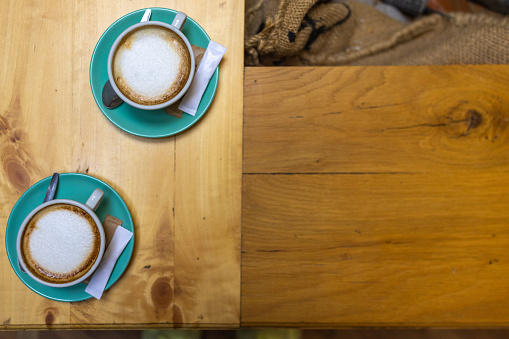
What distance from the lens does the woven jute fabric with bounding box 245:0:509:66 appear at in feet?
2.75

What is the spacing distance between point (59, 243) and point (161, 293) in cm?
20

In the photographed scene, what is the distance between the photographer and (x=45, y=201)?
638 millimetres

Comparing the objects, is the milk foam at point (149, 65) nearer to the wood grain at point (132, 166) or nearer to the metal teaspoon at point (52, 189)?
the wood grain at point (132, 166)

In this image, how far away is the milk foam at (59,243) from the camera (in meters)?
0.60

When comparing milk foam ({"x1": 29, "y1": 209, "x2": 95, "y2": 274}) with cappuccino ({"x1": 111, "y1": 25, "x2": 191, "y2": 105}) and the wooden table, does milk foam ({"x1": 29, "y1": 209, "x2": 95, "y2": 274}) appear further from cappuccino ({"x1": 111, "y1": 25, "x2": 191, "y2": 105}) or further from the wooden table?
cappuccino ({"x1": 111, "y1": 25, "x2": 191, "y2": 105})

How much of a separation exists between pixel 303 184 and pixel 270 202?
71 mm

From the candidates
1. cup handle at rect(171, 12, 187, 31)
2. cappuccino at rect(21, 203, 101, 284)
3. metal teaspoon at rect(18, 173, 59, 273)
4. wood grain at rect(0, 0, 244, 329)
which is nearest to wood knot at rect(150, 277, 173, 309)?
wood grain at rect(0, 0, 244, 329)

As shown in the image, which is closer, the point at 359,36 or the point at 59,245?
the point at 59,245

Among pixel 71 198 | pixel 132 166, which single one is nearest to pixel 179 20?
pixel 132 166

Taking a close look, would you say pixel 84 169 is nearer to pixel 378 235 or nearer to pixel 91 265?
pixel 91 265

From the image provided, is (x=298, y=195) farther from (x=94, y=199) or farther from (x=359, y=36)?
(x=359, y=36)

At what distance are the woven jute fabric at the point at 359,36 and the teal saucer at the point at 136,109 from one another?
19cm

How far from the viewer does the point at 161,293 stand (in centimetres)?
65

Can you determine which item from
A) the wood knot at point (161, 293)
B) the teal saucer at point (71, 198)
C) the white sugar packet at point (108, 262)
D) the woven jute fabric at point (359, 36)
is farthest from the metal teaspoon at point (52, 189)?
the woven jute fabric at point (359, 36)
